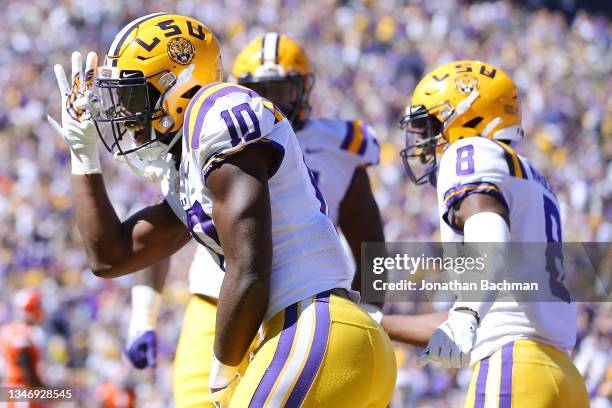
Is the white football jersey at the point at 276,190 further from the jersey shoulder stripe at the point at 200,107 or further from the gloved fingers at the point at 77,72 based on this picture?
the gloved fingers at the point at 77,72

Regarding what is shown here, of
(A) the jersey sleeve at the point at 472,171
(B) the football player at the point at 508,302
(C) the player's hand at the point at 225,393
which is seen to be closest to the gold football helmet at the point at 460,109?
(B) the football player at the point at 508,302

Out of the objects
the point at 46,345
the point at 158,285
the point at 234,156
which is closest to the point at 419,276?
the point at 158,285

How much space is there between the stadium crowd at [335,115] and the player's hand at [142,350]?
3.28 metres

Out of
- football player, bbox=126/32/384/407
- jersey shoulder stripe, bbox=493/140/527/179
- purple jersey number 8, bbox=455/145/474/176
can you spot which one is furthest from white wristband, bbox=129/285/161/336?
jersey shoulder stripe, bbox=493/140/527/179

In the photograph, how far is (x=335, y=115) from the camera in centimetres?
1600

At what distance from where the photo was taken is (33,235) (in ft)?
46.2

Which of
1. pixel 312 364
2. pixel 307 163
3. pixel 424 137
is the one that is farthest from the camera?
pixel 307 163

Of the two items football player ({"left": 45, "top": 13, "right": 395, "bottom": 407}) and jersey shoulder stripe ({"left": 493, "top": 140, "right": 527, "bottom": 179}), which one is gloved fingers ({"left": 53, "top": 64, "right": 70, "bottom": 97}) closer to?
football player ({"left": 45, "top": 13, "right": 395, "bottom": 407})

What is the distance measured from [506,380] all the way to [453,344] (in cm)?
52

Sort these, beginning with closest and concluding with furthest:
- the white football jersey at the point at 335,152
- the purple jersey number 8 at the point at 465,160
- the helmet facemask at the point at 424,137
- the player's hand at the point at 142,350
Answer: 1. the purple jersey number 8 at the point at 465,160
2. the helmet facemask at the point at 424,137
3. the player's hand at the point at 142,350
4. the white football jersey at the point at 335,152

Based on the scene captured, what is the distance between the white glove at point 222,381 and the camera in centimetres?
309

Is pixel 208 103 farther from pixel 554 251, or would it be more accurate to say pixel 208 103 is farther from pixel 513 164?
pixel 554 251

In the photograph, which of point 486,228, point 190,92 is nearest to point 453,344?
point 486,228

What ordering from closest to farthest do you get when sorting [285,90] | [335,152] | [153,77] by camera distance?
[153,77] < [335,152] < [285,90]
